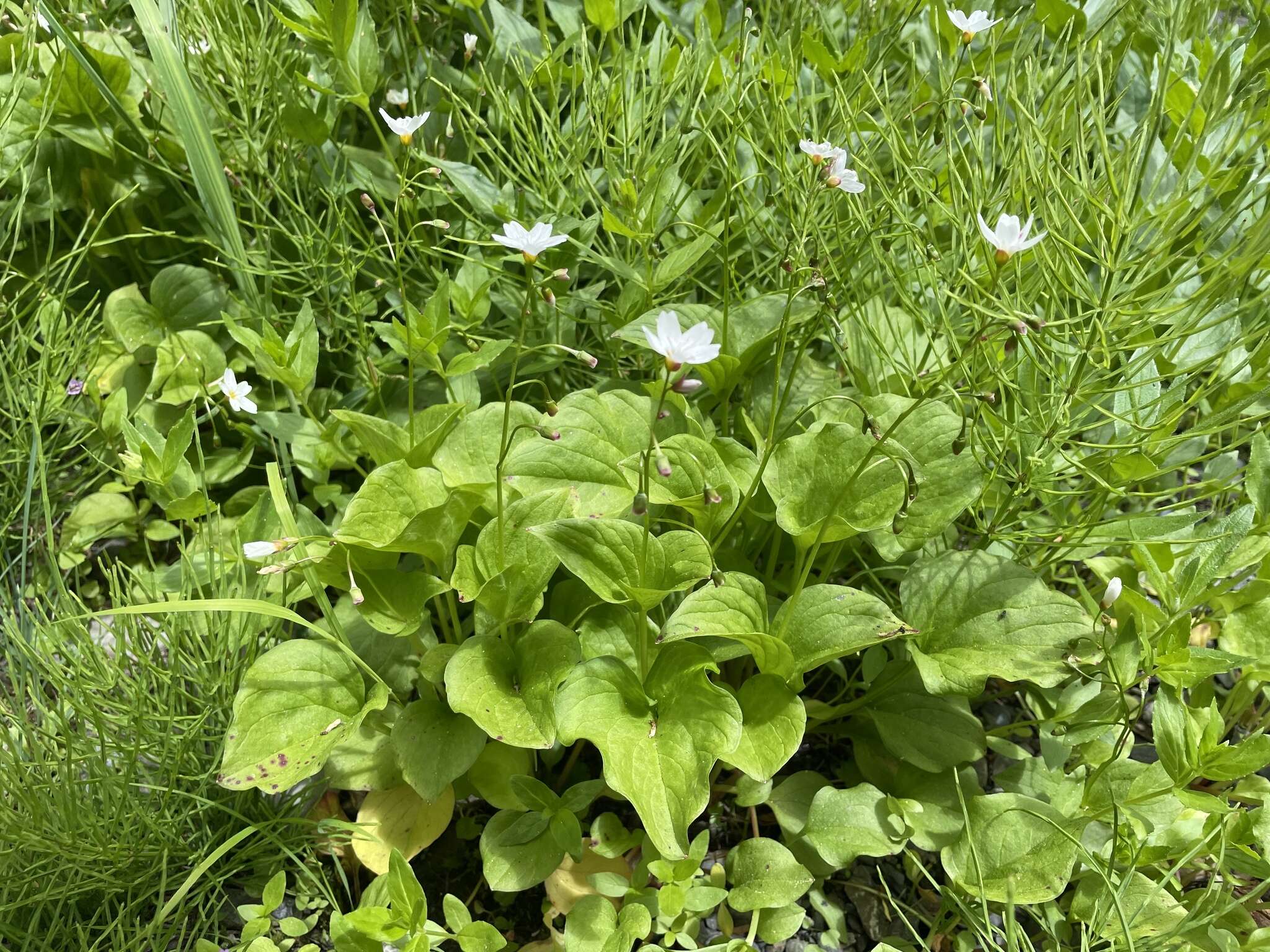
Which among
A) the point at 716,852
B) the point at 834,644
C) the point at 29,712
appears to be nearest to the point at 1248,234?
the point at 834,644

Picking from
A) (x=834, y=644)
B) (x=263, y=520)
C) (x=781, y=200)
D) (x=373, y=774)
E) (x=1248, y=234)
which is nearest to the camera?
(x=1248, y=234)

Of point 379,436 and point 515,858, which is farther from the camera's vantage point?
point 379,436

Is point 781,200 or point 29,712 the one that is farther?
point 781,200

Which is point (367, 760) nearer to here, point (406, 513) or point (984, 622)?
point (406, 513)

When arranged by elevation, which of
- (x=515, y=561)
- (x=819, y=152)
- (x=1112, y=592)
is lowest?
(x=515, y=561)

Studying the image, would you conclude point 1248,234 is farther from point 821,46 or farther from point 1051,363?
point 821,46

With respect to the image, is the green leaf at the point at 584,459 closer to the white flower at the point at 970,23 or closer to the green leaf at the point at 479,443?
the green leaf at the point at 479,443

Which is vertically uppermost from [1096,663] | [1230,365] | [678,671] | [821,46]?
[821,46]

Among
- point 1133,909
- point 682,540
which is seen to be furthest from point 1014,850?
point 682,540
